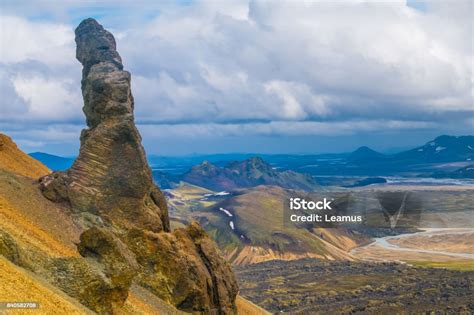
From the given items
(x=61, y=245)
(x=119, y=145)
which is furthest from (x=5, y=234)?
(x=119, y=145)

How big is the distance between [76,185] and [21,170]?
16.5m

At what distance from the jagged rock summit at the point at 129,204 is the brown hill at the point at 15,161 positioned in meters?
11.1

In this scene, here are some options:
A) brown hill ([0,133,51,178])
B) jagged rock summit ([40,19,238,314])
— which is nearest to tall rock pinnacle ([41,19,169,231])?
jagged rock summit ([40,19,238,314])

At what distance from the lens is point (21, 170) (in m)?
97.3

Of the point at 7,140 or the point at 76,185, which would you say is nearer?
the point at 76,185

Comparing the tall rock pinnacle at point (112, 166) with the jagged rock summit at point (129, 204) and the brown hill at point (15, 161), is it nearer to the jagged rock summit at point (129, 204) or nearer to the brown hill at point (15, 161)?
the jagged rock summit at point (129, 204)

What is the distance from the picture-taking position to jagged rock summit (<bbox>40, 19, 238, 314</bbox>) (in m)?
79.9

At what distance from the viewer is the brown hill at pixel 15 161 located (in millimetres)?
95375

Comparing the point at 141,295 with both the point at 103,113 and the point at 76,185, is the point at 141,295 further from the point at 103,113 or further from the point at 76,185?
the point at 103,113

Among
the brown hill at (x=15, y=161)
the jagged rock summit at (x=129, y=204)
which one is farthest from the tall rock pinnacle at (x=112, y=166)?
the brown hill at (x=15, y=161)

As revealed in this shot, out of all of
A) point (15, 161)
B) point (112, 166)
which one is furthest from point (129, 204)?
point (15, 161)

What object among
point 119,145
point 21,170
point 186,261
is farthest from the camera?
point 21,170

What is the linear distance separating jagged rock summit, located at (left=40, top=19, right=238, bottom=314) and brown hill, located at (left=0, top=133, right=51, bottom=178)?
11.1 meters

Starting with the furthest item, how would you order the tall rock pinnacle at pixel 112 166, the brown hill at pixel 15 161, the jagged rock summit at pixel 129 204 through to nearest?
the brown hill at pixel 15 161 < the tall rock pinnacle at pixel 112 166 < the jagged rock summit at pixel 129 204
